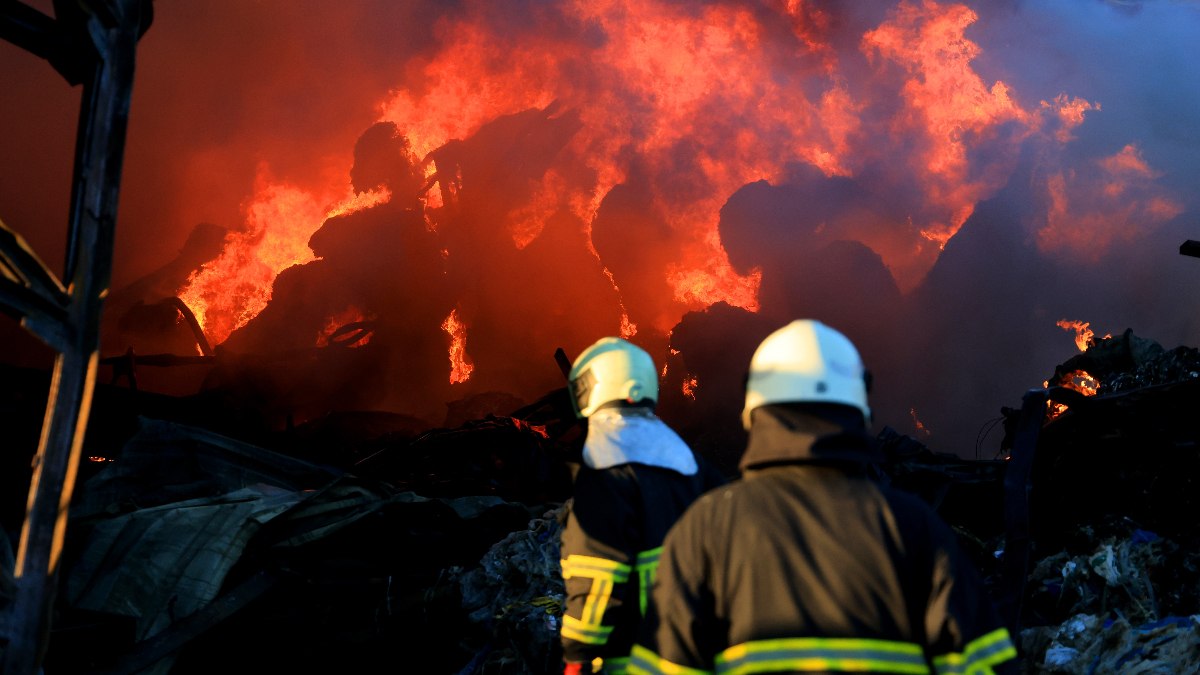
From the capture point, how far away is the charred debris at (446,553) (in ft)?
18.7

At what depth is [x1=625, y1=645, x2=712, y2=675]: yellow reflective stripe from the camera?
1.90 m

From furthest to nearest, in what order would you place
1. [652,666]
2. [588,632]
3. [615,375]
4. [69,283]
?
[69,283] < [615,375] < [588,632] < [652,666]

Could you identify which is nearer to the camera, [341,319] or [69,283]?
[69,283]

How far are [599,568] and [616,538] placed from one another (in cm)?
14

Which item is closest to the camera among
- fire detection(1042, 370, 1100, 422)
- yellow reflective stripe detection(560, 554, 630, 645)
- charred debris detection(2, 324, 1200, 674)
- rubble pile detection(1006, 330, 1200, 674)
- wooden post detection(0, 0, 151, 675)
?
yellow reflective stripe detection(560, 554, 630, 645)

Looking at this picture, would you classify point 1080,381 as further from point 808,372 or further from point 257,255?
point 257,255

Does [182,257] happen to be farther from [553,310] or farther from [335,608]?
[335,608]

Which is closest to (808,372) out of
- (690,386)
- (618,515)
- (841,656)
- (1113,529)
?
(841,656)

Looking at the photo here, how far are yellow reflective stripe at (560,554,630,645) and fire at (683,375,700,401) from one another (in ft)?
83.9

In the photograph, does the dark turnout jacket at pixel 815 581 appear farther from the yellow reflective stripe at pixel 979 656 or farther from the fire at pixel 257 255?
the fire at pixel 257 255

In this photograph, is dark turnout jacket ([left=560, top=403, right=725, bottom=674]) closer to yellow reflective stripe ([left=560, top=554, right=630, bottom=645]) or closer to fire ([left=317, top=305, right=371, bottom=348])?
yellow reflective stripe ([left=560, top=554, right=630, bottom=645])

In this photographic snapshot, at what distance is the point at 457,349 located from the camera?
32094 millimetres

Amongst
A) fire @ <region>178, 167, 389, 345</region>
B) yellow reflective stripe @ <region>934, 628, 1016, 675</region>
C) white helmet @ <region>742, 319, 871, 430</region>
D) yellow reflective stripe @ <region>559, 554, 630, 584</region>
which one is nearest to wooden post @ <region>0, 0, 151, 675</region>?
yellow reflective stripe @ <region>559, 554, 630, 584</region>

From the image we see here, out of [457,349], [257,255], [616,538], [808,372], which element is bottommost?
[616,538]
